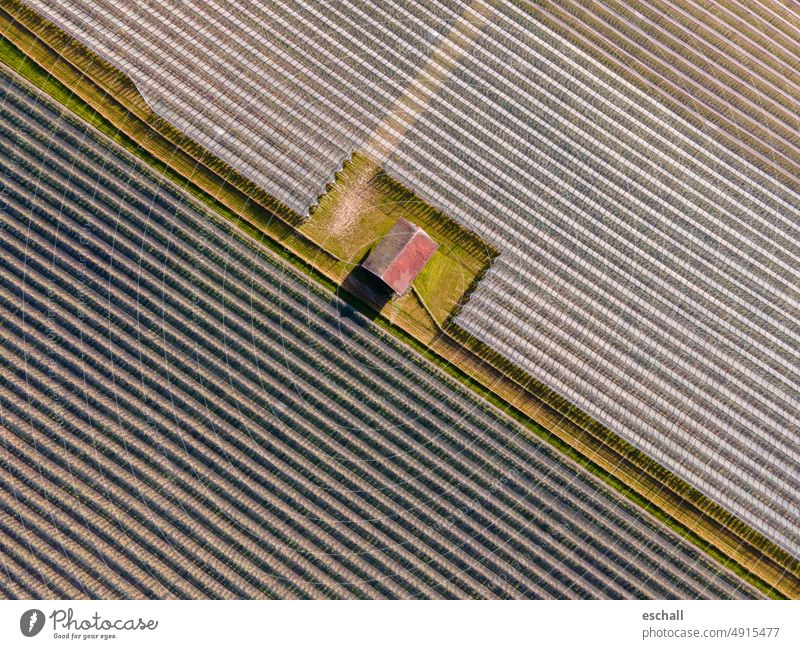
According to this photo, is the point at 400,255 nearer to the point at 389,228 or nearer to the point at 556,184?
the point at 389,228

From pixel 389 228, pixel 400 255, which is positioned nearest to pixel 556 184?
pixel 389 228

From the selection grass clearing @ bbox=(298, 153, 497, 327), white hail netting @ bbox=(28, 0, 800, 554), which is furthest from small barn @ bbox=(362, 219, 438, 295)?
white hail netting @ bbox=(28, 0, 800, 554)

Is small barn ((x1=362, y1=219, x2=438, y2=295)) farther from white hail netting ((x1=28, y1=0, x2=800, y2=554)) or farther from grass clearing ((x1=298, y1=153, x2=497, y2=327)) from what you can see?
white hail netting ((x1=28, y1=0, x2=800, y2=554))

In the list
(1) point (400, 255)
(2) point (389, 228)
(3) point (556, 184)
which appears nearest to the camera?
(1) point (400, 255)

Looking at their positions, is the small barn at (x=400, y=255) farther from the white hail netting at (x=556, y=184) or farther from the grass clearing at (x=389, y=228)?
the white hail netting at (x=556, y=184)
